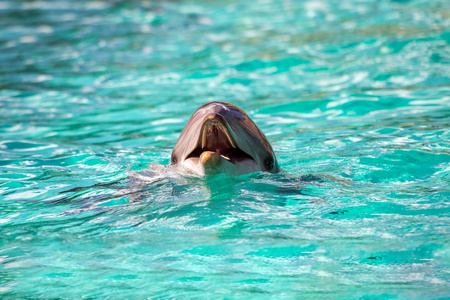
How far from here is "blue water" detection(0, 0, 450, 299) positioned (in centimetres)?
316

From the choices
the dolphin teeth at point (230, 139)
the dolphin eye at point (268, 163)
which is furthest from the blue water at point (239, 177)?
the dolphin teeth at point (230, 139)

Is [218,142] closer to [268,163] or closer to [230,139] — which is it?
[230,139]

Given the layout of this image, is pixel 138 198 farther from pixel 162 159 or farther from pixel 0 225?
pixel 162 159

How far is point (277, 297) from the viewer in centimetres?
287

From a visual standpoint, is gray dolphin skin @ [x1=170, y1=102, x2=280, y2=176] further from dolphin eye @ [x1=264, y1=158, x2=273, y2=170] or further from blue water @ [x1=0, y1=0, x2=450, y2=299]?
blue water @ [x1=0, y1=0, x2=450, y2=299]

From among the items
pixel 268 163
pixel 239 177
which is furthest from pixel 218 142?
pixel 268 163

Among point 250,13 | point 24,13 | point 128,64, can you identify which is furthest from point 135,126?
point 24,13

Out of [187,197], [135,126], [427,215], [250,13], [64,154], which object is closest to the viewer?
[427,215]

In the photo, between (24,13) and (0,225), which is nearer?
(0,225)

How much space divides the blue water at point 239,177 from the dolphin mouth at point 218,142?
0.57ft

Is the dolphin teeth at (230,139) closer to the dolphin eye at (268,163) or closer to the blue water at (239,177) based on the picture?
the blue water at (239,177)

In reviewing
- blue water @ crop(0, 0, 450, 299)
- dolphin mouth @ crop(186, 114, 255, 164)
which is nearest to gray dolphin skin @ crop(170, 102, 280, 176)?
dolphin mouth @ crop(186, 114, 255, 164)

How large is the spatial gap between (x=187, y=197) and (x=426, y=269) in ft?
6.03

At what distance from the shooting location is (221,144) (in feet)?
13.4
